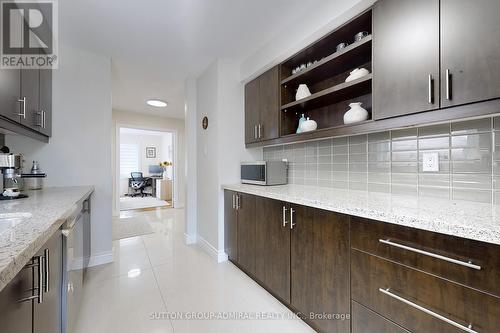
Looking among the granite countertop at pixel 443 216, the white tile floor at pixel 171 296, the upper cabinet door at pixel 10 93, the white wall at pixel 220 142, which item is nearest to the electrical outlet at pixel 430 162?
the granite countertop at pixel 443 216

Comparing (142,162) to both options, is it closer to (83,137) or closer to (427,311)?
(83,137)

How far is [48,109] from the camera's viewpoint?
7.26 ft

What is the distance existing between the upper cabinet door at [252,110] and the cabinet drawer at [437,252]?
1.65 m

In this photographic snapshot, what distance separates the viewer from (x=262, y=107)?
94.3 inches

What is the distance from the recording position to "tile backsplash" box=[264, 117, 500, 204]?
1216mm

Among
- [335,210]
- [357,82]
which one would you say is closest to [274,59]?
[357,82]

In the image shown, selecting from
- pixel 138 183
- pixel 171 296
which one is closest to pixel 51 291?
pixel 171 296

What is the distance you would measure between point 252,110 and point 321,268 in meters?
1.81

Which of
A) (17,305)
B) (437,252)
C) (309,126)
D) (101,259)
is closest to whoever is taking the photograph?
(17,305)

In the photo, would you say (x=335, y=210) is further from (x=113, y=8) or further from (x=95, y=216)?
(x=95, y=216)

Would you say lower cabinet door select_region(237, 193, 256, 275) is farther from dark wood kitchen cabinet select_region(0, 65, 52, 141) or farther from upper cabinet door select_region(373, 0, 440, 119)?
dark wood kitchen cabinet select_region(0, 65, 52, 141)

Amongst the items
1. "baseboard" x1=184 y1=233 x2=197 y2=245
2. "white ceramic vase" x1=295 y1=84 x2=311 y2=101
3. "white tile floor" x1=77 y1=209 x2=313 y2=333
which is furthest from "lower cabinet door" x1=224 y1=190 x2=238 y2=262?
"white ceramic vase" x1=295 y1=84 x2=311 y2=101

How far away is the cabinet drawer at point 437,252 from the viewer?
30.1 inches

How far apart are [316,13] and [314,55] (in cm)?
36
